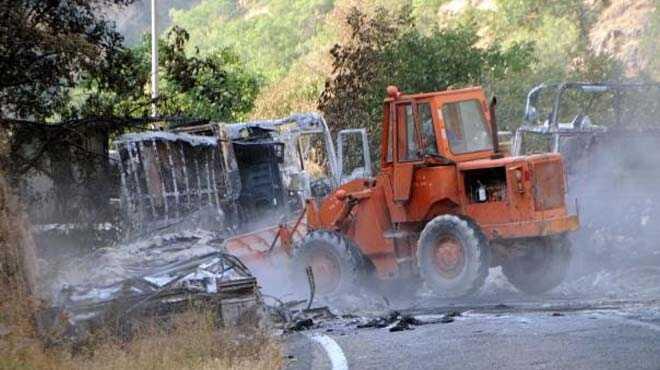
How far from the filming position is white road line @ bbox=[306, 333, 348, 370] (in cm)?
1047

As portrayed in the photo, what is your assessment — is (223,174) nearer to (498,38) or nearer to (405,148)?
(405,148)

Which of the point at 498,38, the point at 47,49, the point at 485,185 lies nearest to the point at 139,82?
the point at 47,49

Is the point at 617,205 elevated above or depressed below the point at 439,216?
below

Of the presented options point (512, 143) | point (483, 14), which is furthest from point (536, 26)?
point (512, 143)

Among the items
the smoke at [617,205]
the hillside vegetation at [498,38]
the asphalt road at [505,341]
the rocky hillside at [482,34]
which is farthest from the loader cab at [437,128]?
the rocky hillside at [482,34]

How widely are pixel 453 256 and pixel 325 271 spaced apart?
2.31 metres

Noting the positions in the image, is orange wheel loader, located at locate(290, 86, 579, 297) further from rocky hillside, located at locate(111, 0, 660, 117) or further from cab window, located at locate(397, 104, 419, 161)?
rocky hillside, located at locate(111, 0, 660, 117)

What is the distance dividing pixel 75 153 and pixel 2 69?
129 inches

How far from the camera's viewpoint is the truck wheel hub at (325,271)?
57.9 ft

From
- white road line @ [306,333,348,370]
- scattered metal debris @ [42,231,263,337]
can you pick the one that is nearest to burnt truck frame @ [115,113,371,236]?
scattered metal debris @ [42,231,263,337]

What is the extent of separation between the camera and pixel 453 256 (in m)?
16.4

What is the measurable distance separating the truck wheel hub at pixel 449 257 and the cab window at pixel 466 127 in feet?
4.66

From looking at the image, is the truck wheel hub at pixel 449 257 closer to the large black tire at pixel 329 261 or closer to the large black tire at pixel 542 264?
the large black tire at pixel 542 264

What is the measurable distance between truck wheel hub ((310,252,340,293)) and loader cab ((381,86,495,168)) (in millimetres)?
1671
